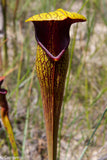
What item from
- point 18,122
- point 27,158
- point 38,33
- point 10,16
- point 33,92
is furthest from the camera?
point 10,16

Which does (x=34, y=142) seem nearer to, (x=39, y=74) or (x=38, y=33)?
(x=39, y=74)

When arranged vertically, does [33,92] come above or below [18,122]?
above

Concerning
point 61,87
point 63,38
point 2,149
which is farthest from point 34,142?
point 63,38

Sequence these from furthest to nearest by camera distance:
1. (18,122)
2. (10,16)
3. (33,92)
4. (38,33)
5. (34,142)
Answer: (10,16), (33,92), (18,122), (34,142), (38,33)

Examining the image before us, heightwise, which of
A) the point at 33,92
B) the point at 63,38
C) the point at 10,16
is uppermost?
the point at 63,38
